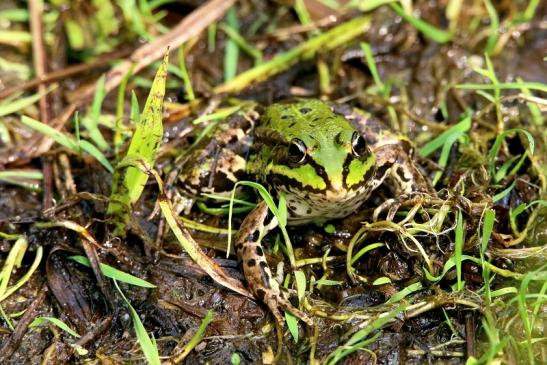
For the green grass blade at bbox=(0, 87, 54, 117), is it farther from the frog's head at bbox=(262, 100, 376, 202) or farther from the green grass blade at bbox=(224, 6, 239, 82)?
the frog's head at bbox=(262, 100, 376, 202)

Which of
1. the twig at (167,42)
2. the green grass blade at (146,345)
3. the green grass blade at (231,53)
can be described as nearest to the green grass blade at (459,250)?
the green grass blade at (146,345)

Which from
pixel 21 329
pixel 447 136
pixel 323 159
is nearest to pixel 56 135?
pixel 21 329

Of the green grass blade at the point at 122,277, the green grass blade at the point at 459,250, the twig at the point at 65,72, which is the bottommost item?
the green grass blade at the point at 459,250

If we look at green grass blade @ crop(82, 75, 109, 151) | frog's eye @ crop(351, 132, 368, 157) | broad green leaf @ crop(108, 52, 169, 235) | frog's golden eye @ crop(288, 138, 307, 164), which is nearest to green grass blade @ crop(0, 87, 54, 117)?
green grass blade @ crop(82, 75, 109, 151)

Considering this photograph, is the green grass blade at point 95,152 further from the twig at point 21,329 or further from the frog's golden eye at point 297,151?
the frog's golden eye at point 297,151

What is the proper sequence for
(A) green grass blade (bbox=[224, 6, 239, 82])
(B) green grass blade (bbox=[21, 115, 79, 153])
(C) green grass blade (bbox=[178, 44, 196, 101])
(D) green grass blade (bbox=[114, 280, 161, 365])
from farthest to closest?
(A) green grass blade (bbox=[224, 6, 239, 82])
(C) green grass blade (bbox=[178, 44, 196, 101])
(B) green grass blade (bbox=[21, 115, 79, 153])
(D) green grass blade (bbox=[114, 280, 161, 365])

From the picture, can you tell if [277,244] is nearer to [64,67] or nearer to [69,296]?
Answer: [69,296]

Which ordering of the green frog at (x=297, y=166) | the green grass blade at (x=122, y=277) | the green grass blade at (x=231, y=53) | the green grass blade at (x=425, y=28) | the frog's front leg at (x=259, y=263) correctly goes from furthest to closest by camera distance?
the green grass blade at (x=231, y=53), the green grass blade at (x=425, y=28), the green grass blade at (x=122, y=277), the frog's front leg at (x=259, y=263), the green frog at (x=297, y=166)
